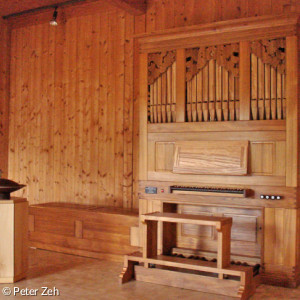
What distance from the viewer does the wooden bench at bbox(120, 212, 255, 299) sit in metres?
4.31

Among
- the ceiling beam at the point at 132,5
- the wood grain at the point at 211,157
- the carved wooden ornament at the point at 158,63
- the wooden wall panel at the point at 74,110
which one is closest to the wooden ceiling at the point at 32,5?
the ceiling beam at the point at 132,5

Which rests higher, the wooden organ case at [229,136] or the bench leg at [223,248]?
the wooden organ case at [229,136]

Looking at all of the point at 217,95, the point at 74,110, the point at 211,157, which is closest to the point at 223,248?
the point at 211,157

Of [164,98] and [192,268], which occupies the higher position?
[164,98]

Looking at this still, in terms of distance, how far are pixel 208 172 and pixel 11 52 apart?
170 inches

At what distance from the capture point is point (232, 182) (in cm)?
485

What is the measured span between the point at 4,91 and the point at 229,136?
424 centimetres

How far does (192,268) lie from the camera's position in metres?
4.47

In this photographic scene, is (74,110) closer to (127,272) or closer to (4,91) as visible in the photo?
(4,91)

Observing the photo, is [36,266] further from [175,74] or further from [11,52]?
[11,52]

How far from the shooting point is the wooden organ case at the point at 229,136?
464 centimetres

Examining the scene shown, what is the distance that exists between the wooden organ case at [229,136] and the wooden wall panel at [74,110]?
992 mm

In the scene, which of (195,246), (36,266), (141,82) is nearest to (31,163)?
(36,266)

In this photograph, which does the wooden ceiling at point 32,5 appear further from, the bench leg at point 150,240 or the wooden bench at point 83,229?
the bench leg at point 150,240
